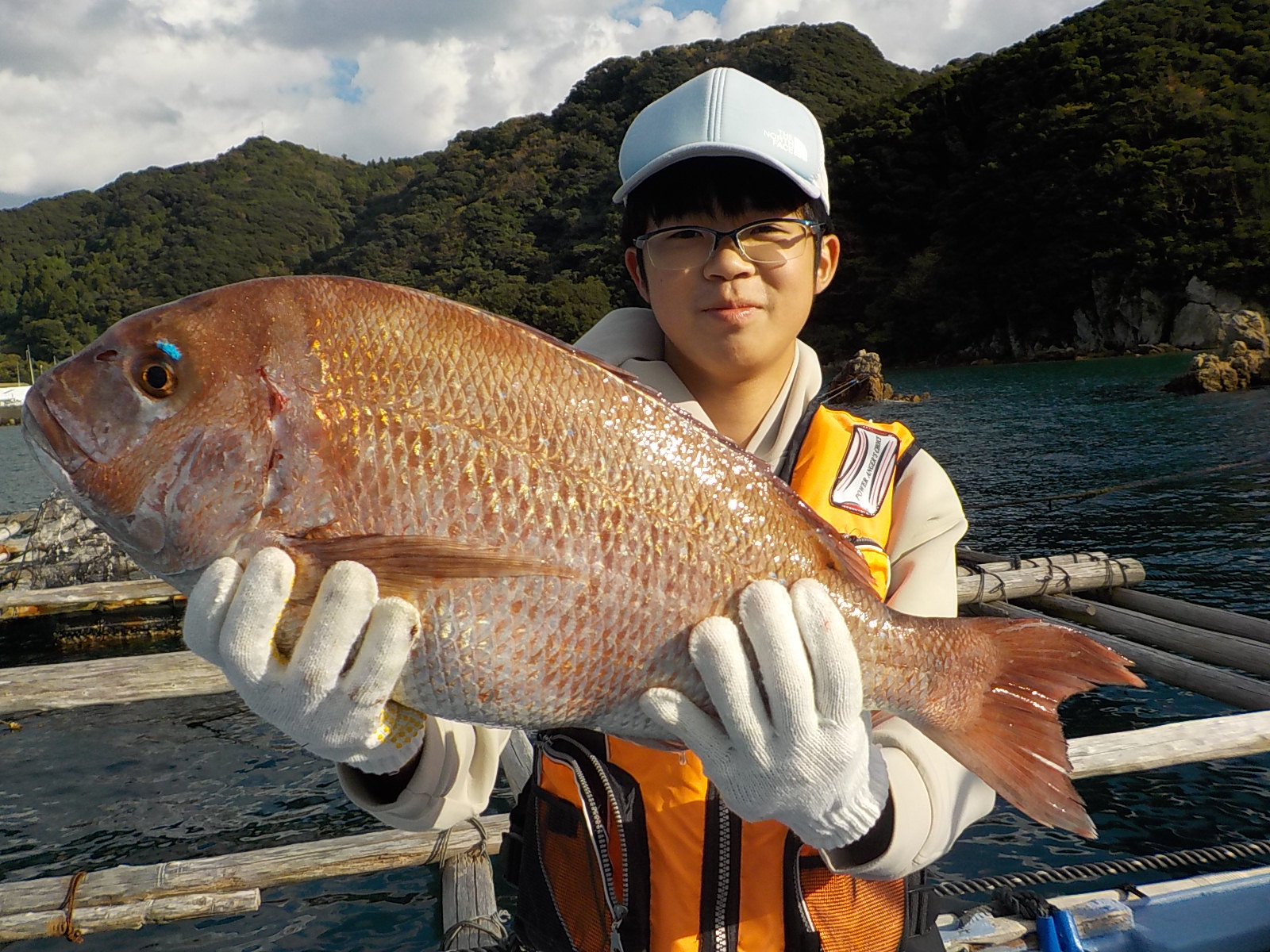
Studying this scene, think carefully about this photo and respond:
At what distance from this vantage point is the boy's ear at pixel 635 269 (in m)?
2.23

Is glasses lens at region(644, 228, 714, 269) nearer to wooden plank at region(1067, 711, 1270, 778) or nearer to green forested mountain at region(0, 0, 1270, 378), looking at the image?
wooden plank at region(1067, 711, 1270, 778)

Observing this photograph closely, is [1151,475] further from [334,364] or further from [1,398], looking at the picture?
[1,398]

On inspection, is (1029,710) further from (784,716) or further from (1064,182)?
(1064,182)

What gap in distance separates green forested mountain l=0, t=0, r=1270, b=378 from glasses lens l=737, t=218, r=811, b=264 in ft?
201

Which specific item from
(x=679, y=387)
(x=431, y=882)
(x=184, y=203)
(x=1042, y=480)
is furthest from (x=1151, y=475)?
(x=184, y=203)

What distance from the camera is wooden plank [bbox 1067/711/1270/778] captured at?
4113 mm

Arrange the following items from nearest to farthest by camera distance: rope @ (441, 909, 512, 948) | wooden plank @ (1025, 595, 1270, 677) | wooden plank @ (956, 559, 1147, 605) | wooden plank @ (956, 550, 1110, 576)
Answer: rope @ (441, 909, 512, 948)
wooden plank @ (1025, 595, 1270, 677)
wooden plank @ (956, 559, 1147, 605)
wooden plank @ (956, 550, 1110, 576)

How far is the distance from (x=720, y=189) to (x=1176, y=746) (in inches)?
149

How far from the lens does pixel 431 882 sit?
5430 millimetres

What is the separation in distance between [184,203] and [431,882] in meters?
122

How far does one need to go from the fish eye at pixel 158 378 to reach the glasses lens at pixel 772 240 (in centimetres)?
120

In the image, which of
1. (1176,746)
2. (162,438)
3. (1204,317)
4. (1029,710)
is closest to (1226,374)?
(1204,317)

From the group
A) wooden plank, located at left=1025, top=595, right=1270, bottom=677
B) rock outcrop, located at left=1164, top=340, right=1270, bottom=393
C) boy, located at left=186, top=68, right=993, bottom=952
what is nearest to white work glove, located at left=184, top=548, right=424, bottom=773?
boy, located at left=186, top=68, right=993, bottom=952

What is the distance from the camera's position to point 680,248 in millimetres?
2008
